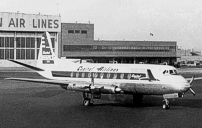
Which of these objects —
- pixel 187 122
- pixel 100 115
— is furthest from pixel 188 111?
pixel 100 115

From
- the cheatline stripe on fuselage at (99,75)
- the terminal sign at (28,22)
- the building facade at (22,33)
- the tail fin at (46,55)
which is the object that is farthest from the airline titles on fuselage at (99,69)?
the terminal sign at (28,22)

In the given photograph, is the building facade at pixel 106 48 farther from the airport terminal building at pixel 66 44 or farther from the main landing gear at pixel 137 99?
the main landing gear at pixel 137 99

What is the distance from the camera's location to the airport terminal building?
8781 centimetres

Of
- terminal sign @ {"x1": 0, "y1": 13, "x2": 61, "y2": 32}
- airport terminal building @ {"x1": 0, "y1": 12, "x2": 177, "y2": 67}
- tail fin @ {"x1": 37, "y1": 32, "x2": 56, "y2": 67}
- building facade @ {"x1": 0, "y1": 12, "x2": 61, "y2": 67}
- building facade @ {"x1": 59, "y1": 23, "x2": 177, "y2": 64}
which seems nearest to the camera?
tail fin @ {"x1": 37, "y1": 32, "x2": 56, "y2": 67}

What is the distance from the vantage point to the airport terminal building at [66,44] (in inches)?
3457

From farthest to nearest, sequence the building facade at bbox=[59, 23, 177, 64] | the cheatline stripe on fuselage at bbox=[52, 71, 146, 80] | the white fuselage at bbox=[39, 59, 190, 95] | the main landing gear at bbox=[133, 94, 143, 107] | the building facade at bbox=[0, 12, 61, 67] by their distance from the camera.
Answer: the building facade at bbox=[59, 23, 177, 64] → the building facade at bbox=[0, 12, 61, 67] → the main landing gear at bbox=[133, 94, 143, 107] → the cheatline stripe on fuselage at bbox=[52, 71, 146, 80] → the white fuselage at bbox=[39, 59, 190, 95]

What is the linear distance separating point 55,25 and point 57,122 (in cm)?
7700

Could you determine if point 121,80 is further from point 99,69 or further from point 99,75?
point 99,69

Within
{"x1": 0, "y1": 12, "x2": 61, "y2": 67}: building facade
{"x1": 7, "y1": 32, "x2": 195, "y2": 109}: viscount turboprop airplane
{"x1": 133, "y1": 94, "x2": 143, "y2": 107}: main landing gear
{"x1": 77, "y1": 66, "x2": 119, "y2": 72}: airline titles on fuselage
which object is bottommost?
{"x1": 133, "y1": 94, "x2": 143, "y2": 107}: main landing gear

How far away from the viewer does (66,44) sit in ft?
357

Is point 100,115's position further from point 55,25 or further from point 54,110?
point 55,25

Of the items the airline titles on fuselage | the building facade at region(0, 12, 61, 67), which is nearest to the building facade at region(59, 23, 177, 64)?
the building facade at region(0, 12, 61, 67)

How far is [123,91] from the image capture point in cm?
2086

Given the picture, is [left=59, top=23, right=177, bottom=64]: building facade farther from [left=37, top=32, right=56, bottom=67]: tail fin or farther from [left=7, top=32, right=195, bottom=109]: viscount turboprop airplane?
[left=7, top=32, right=195, bottom=109]: viscount turboprop airplane
